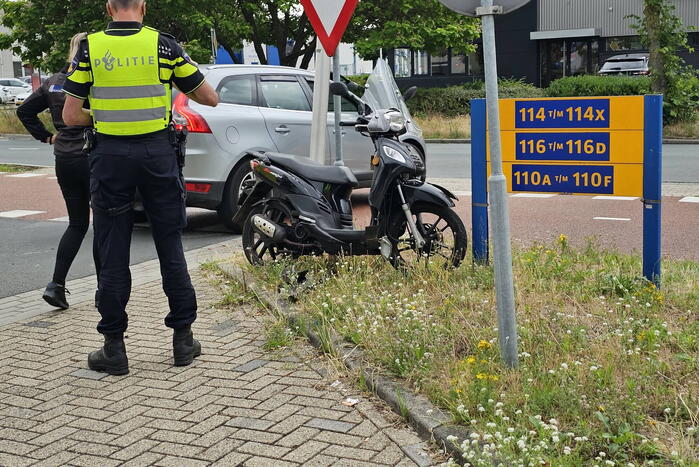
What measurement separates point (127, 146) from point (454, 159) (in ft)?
45.9

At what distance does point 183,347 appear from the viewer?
503 centimetres

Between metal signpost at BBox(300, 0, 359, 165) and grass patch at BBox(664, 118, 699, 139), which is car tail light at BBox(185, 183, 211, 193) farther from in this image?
grass patch at BBox(664, 118, 699, 139)

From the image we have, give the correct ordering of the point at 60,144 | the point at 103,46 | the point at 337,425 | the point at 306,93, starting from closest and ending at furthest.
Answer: the point at 337,425 < the point at 103,46 < the point at 60,144 < the point at 306,93

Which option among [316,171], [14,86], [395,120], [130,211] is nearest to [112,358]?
[130,211]

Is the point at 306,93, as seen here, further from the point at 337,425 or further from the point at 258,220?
the point at 337,425

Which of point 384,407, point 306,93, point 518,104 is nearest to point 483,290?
point 518,104

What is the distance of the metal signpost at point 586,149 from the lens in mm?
5719

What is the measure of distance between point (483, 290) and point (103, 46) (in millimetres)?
2751

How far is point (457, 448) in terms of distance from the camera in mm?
3557

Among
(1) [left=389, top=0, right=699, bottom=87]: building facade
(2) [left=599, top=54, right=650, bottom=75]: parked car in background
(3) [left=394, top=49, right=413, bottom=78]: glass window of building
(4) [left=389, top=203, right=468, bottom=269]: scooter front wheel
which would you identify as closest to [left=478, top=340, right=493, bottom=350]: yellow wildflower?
(4) [left=389, top=203, right=468, bottom=269]: scooter front wheel

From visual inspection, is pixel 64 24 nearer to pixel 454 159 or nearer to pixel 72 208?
pixel 454 159

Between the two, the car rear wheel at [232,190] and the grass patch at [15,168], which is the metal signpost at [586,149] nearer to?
A: the car rear wheel at [232,190]

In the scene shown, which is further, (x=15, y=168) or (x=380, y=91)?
(x=15, y=168)

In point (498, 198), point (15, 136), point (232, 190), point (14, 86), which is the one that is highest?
point (14, 86)
